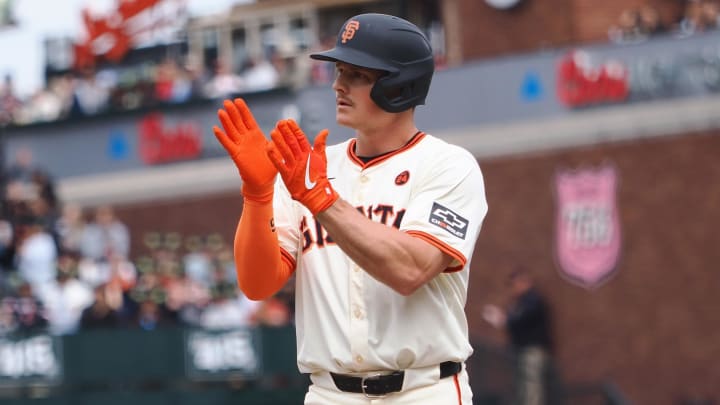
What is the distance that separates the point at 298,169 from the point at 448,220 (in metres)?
0.59

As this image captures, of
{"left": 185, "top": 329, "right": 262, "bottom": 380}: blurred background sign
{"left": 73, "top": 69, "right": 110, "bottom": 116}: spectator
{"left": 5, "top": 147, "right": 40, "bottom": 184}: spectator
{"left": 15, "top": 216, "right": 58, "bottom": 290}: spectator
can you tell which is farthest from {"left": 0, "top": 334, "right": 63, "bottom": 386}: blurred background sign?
{"left": 73, "top": 69, "right": 110, "bottom": 116}: spectator

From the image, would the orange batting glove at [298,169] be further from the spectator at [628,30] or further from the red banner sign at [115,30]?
the red banner sign at [115,30]

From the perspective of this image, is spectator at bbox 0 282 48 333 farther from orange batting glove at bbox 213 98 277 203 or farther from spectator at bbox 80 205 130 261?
orange batting glove at bbox 213 98 277 203

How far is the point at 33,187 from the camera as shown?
752 inches

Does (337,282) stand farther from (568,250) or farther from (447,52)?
(447,52)

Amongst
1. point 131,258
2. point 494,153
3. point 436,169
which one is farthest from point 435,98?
point 436,169

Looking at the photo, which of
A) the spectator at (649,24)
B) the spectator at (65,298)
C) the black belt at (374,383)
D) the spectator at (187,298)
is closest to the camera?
the black belt at (374,383)

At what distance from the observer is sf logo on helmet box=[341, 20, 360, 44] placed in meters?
4.90

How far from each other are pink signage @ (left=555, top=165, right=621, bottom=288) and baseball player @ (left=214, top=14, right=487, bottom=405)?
14318 mm

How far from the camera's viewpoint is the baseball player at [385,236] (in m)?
4.72

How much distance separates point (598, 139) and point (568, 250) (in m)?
1.55

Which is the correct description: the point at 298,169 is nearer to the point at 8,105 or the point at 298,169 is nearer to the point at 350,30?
the point at 350,30

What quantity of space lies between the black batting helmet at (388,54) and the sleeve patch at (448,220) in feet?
1.33

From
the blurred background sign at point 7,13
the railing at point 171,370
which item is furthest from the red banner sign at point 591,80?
the blurred background sign at point 7,13
